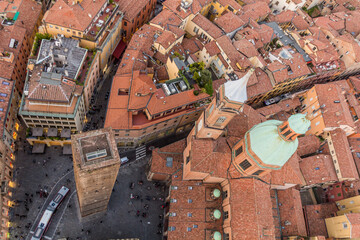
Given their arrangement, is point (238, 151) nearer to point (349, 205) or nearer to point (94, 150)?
point (94, 150)

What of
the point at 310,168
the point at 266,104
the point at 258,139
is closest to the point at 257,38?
the point at 266,104

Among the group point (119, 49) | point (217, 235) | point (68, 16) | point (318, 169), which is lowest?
point (318, 169)

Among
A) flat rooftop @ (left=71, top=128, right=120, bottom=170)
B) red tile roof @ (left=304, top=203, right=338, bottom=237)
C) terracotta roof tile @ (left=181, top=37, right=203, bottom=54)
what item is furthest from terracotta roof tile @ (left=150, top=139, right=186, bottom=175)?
red tile roof @ (left=304, top=203, right=338, bottom=237)

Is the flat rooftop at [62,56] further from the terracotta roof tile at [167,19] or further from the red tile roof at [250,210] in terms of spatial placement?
the red tile roof at [250,210]

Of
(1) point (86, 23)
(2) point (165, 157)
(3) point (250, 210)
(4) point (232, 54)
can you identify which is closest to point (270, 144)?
(3) point (250, 210)

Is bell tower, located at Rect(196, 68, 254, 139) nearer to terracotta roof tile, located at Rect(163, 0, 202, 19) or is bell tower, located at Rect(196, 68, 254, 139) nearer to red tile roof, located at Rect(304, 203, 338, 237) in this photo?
red tile roof, located at Rect(304, 203, 338, 237)
